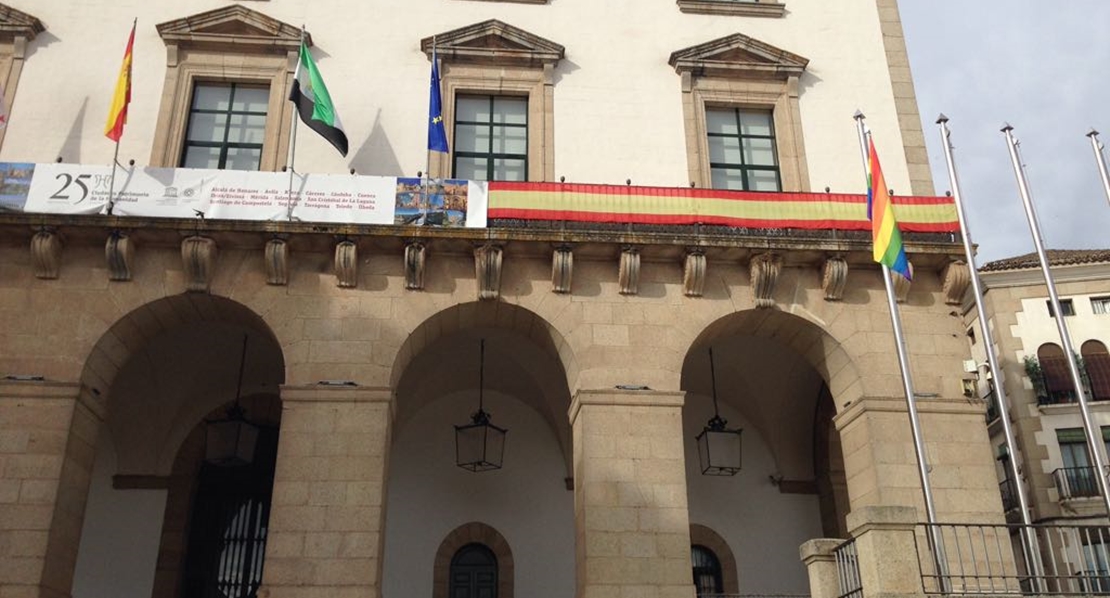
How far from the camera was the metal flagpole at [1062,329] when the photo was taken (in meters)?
12.3

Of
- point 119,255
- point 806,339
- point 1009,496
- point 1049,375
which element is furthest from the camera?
point 1049,375

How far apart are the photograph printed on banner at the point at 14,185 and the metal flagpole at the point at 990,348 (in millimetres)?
13069

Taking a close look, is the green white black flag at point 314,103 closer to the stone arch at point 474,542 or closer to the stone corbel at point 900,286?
the stone arch at point 474,542

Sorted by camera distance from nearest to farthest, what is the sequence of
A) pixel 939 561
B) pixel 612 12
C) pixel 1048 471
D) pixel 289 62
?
1. pixel 939 561
2. pixel 289 62
3. pixel 612 12
4. pixel 1048 471

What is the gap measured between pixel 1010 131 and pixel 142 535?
1510cm

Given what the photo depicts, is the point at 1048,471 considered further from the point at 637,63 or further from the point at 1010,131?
the point at 637,63

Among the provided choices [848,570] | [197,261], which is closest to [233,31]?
[197,261]

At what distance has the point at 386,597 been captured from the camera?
53.3 feet

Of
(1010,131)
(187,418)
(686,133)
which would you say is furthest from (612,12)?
(187,418)

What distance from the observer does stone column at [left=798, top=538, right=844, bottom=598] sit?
11086mm

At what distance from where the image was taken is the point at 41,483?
1247 cm

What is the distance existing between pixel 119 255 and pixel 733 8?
10801 millimetres

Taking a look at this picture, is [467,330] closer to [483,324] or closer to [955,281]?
[483,324]

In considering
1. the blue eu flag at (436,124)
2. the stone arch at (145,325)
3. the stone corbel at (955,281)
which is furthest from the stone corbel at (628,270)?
the stone arch at (145,325)
